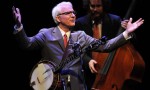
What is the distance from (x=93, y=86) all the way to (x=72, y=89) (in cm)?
49

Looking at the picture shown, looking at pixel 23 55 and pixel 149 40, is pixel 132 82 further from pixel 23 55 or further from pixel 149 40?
pixel 23 55

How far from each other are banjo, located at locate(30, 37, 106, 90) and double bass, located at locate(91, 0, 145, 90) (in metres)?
Result: 0.52

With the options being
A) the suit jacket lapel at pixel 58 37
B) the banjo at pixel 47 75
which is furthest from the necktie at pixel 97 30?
the banjo at pixel 47 75

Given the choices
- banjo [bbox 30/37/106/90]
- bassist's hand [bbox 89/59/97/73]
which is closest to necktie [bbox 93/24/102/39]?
bassist's hand [bbox 89/59/97/73]

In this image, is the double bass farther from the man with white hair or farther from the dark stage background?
the dark stage background

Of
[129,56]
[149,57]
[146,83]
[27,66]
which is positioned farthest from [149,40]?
[27,66]

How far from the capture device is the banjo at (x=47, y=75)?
383cm

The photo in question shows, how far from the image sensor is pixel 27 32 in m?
5.39

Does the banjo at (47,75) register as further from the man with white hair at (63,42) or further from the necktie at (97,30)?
the necktie at (97,30)

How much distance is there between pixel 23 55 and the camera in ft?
17.6

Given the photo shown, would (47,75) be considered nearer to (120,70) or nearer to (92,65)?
(92,65)

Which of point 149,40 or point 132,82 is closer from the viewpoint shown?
point 132,82

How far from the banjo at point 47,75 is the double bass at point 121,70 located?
52cm

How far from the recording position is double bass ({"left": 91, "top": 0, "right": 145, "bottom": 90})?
4113mm
